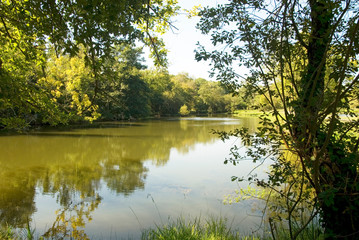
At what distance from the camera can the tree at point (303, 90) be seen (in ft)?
6.46

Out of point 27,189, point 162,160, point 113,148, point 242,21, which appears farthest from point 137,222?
point 113,148

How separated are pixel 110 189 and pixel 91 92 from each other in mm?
2877

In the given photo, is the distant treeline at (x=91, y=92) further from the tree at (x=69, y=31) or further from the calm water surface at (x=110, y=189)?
the calm water surface at (x=110, y=189)

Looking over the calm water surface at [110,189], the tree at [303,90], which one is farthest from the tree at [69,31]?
the calm water surface at [110,189]

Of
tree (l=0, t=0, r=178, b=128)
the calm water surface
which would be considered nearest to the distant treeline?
tree (l=0, t=0, r=178, b=128)

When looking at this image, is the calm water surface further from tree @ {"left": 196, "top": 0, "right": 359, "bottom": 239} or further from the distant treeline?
tree @ {"left": 196, "top": 0, "right": 359, "bottom": 239}

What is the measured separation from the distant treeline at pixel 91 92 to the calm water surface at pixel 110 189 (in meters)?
1.70

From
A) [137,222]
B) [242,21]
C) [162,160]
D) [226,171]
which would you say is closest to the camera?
[242,21]

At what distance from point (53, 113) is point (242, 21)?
3251 mm

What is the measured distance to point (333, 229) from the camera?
2305mm

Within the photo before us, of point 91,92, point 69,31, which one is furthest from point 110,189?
point 69,31

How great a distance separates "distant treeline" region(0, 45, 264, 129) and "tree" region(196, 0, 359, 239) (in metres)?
0.44

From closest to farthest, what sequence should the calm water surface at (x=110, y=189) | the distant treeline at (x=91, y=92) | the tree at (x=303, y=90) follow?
1. the tree at (x=303, y=90)
2. the distant treeline at (x=91, y=92)
3. the calm water surface at (x=110, y=189)

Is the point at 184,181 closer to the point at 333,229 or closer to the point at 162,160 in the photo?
the point at 162,160
